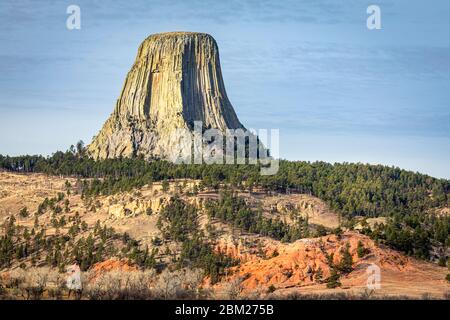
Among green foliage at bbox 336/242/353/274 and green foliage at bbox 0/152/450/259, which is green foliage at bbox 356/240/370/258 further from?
green foliage at bbox 0/152/450/259

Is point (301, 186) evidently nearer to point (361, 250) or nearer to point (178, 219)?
point (178, 219)

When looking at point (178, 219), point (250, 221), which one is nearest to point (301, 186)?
point (250, 221)

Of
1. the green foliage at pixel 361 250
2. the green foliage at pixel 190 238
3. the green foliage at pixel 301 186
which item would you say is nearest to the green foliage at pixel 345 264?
the green foliage at pixel 361 250

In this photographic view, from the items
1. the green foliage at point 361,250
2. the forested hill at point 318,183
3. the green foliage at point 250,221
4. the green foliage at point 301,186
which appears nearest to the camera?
the green foliage at point 361,250

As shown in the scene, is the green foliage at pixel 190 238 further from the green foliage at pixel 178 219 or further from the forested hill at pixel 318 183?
the forested hill at pixel 318 183

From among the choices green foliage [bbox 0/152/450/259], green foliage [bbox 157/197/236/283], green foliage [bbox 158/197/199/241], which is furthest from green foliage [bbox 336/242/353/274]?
green foliage [bbox 158/197/199/241]

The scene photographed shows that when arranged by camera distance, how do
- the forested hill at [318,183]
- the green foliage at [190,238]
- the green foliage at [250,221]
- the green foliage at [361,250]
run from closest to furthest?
the green foliage at [361,250] < the green foliage at [190,238] < the green foliage at [250,221] < the forested hill at [318,183]

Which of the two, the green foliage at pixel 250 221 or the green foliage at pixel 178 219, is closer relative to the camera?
the green foliage at pixel 178 219

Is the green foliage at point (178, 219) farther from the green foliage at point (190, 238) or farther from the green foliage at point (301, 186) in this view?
the green foliage at point (301, 186)

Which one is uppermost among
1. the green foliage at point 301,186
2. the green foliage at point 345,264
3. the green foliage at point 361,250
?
the green foliage at point 301,186

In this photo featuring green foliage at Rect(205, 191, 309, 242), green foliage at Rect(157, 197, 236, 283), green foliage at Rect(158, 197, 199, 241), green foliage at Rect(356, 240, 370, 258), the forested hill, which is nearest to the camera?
green foliage at Rect(356, 240, 370, 258)

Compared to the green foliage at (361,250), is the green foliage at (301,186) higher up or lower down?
higher up
